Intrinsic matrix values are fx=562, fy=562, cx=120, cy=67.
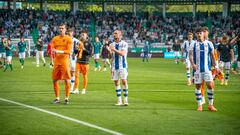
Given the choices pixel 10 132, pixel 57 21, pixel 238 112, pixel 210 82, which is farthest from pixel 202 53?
pixel 57 21

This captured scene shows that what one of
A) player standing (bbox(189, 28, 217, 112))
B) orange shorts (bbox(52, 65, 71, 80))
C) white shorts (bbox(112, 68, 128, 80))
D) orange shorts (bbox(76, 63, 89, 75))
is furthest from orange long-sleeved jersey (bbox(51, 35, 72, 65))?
player standing (bbox(189, 28, 217, 112))

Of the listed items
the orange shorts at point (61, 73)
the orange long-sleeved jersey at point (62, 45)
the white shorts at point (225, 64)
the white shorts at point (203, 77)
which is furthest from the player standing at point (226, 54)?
the orange shorts at point (61, 73)

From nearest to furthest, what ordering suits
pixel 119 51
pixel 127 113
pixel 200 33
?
pixel 127 113, pixel 200 33, pixel 119 51

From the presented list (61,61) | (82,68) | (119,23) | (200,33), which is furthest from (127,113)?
(119,23)

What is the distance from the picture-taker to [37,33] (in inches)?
2554

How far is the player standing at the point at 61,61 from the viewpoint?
16812 mm

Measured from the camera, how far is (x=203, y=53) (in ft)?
50.9

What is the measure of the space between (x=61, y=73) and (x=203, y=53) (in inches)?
170

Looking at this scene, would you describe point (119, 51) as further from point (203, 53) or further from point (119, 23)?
point (119, 23)

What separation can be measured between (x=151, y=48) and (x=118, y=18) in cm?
920

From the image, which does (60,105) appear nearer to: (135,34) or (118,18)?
(135,34)

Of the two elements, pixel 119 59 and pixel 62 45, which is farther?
pixel 62 45

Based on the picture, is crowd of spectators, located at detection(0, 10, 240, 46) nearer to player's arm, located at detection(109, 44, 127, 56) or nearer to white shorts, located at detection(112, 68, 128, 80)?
white shorts, located at detection(112, 68, 128, 80)

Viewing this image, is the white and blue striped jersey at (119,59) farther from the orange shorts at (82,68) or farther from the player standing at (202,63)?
the orange shorts at (82,68)
